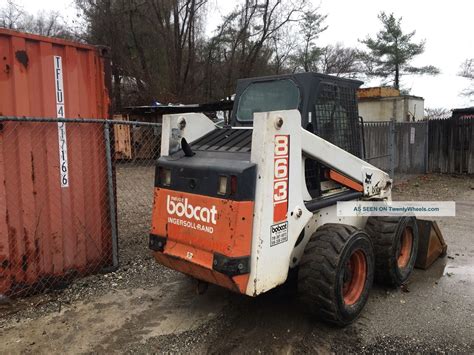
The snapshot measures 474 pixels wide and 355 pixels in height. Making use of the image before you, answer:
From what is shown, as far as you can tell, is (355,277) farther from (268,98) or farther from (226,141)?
(268,98)

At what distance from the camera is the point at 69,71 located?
446 centimetres

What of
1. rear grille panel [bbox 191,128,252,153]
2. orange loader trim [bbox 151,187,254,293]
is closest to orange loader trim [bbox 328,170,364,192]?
rear grille panel [bbox 191,128,252,153]

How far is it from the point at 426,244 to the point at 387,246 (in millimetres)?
1186

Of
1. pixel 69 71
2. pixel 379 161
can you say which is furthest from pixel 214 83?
pixel 69 71

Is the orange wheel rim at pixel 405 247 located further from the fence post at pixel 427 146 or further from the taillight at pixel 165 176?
the fence post at pixel 427 146

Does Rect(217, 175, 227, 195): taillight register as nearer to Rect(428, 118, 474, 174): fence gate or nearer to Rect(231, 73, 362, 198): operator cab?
Rect(231, 73, 362, 198): operator cab

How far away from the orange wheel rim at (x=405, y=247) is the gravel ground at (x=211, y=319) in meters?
0.25

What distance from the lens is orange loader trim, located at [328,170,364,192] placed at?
407cm

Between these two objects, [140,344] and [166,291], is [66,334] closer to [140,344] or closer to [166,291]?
[140,344]

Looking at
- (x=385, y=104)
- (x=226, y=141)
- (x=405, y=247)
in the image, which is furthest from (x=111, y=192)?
(x=385, y=104)

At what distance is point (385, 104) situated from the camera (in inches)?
894

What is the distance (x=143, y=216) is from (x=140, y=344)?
4734 mm

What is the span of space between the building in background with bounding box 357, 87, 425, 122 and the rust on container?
1983 centimetres

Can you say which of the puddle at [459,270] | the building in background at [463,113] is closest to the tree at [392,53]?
the building in background at [463,113]
